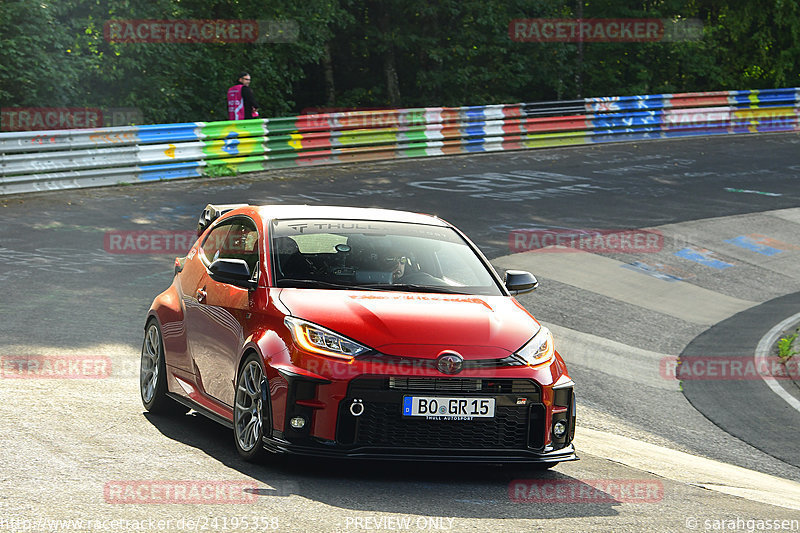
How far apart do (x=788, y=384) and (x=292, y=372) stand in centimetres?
867

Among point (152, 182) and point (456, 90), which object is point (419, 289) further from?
point (456, 90)

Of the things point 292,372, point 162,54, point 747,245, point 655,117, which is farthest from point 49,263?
point 655,117

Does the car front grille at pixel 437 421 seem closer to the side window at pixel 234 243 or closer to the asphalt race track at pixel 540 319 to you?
the asphalt race track at pixel 540 319

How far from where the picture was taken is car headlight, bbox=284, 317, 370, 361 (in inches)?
262

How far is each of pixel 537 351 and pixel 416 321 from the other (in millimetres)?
752

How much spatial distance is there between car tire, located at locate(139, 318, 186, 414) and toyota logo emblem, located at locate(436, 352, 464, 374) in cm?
269

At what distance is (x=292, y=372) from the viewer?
6.62 metres

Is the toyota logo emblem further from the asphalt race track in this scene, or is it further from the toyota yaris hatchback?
the asphalt race track

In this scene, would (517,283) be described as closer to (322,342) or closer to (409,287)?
→ (409,287)

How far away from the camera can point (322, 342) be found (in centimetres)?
671

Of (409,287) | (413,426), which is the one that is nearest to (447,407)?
(413,426)

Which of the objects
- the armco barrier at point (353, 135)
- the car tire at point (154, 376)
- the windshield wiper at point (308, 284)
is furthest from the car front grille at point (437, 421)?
the armco barrier at point (353, 135)

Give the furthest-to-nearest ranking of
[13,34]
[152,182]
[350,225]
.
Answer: [13,34]
[152,182]
[350,225]

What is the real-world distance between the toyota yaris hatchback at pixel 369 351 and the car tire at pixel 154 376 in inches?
15.6
